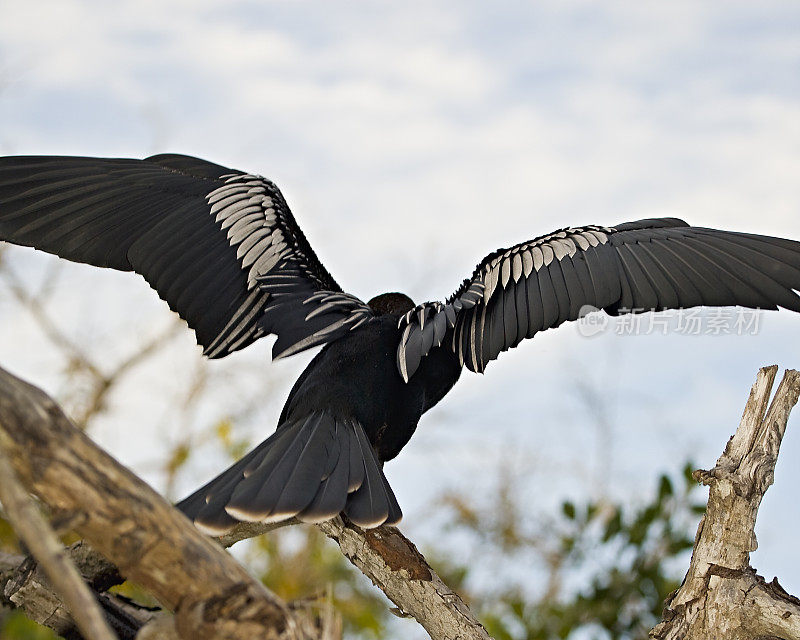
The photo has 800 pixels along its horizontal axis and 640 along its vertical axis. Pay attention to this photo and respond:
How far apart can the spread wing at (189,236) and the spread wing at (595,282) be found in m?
0.31

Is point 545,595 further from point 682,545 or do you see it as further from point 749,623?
point 749,623

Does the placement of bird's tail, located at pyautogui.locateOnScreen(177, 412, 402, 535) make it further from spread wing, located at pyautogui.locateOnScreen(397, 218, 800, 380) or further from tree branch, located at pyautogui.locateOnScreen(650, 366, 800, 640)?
tree branch, located at pyautogui.locateOnScreen(650, 366, 800, 640)

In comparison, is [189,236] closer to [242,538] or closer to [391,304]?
[391,304]

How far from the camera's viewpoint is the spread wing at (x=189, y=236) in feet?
8.80

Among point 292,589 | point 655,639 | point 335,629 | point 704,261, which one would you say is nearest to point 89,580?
point 335,629

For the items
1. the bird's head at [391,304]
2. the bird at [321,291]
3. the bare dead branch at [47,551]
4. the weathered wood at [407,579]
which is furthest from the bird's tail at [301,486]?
the bare dead branch at [47,551]

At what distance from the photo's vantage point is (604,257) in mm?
2396

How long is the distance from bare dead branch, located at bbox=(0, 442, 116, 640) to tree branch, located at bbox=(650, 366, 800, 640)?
1.56m

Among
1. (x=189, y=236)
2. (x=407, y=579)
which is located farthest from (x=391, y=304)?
(x=407, y=579)

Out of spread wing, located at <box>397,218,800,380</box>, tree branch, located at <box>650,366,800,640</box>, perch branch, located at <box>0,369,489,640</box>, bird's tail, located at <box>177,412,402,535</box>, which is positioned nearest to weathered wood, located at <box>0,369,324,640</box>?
perch branch, located at <box>0,369,489,640</box>

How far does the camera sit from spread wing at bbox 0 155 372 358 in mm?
2682

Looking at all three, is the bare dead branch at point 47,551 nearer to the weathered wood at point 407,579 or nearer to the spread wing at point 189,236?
the weathered wood at point 407,579

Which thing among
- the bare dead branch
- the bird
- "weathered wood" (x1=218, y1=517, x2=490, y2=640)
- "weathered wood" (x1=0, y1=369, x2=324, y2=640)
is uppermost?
the bird

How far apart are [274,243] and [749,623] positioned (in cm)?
169
